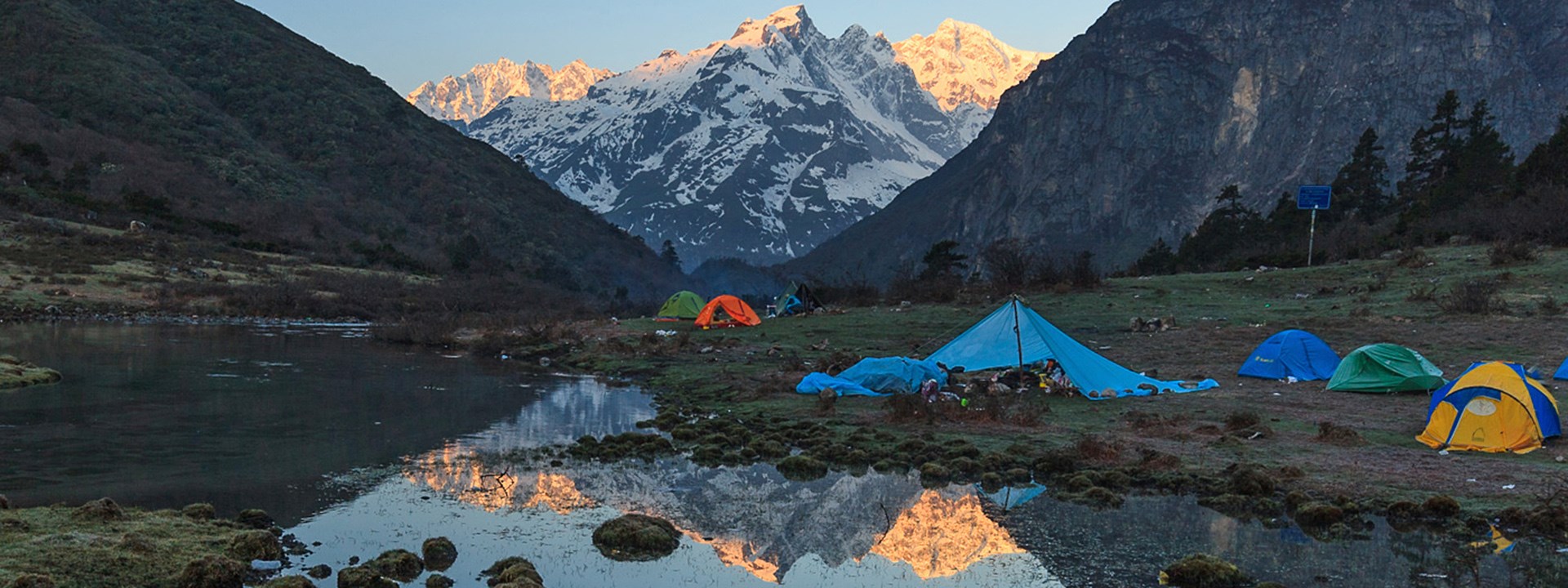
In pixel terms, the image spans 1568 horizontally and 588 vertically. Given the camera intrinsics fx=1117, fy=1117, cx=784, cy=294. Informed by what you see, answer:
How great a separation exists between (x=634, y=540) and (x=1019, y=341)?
44.3 feet

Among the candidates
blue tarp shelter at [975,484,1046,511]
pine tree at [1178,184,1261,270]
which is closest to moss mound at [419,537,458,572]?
blue tarp shelter at [975,484,1046,511]

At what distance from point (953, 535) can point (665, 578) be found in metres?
3.83

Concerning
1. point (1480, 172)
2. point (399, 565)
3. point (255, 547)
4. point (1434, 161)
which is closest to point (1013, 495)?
point (399, 565)

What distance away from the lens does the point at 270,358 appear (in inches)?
1404

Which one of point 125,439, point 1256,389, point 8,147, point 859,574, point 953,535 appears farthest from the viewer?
point 8,147

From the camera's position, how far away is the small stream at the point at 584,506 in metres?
12.0

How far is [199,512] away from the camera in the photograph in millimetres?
12836

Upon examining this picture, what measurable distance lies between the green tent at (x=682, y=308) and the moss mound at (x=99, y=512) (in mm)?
41315

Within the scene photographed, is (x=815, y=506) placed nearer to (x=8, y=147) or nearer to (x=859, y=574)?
(x=859, y=574)

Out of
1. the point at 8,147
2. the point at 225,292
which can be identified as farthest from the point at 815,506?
the point at 8,147

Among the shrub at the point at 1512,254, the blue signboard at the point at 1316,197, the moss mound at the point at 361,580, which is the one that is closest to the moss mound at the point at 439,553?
the moss mound at the point at 361,580

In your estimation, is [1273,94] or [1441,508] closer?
[1441,508]

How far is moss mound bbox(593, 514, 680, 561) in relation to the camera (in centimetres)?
1270

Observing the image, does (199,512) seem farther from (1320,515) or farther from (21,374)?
(21,374)
